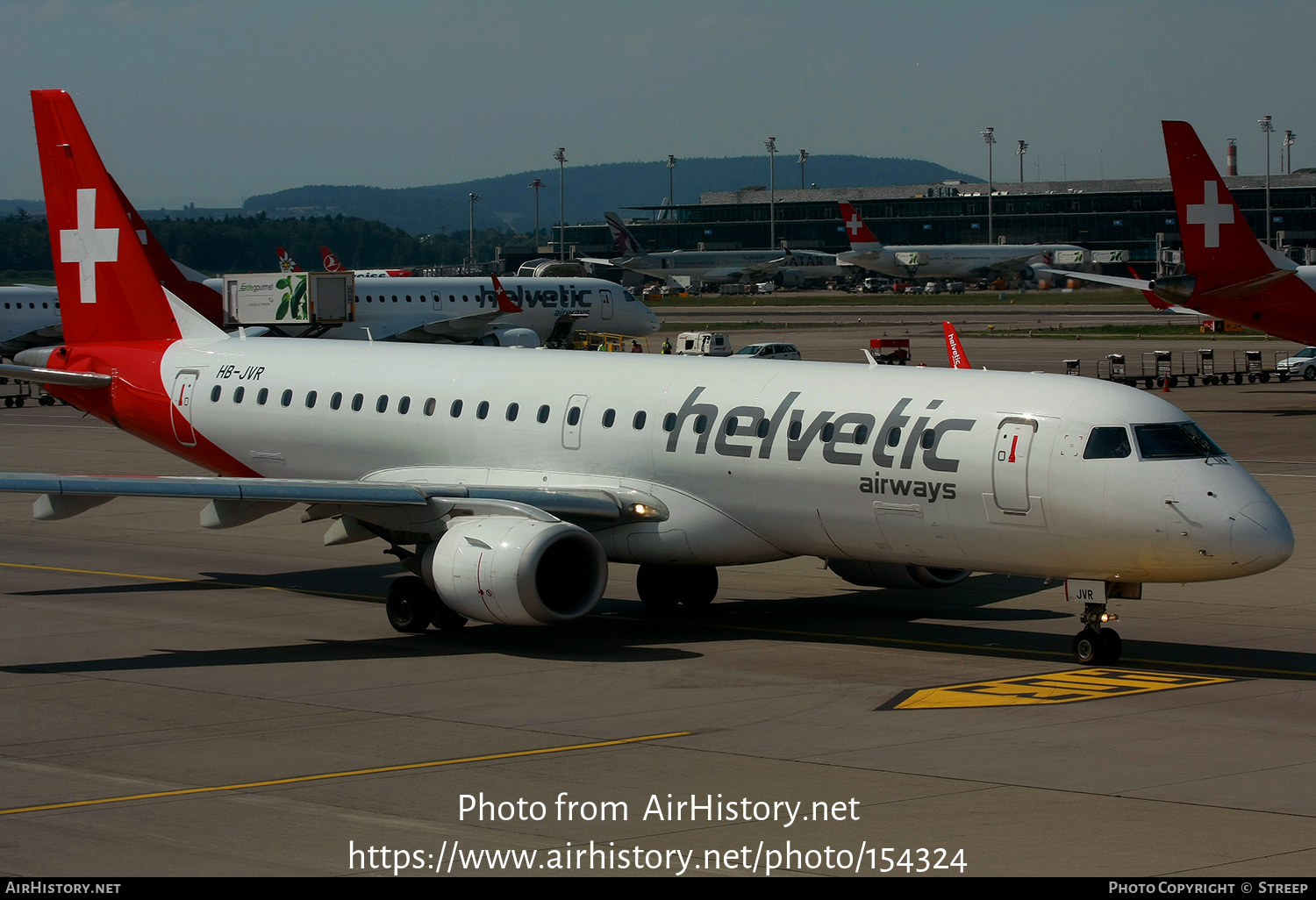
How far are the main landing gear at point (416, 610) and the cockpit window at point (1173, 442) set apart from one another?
991 centimetres

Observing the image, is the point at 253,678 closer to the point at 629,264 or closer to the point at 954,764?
the point at 954,764

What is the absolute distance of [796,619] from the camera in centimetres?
2430

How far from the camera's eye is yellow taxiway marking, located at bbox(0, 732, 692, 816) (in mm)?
13961

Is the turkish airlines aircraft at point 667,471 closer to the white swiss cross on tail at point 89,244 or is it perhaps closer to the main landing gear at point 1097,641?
the main landing gear at point 1097,641

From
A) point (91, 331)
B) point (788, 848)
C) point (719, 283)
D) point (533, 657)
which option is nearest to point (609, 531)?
point (533, 657)

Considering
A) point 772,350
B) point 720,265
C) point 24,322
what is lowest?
point 772,350

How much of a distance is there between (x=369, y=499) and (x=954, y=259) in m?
157

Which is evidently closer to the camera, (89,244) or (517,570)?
(517,570)

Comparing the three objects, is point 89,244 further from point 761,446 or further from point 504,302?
point 504,302

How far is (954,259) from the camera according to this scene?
570ft

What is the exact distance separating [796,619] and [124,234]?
1489 centimetres

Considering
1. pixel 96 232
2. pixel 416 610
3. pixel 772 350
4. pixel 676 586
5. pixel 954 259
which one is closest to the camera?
pixel 416 610

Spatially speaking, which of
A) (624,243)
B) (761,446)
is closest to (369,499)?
(761,446)

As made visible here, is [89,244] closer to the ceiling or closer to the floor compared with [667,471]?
closer to the ceiling
